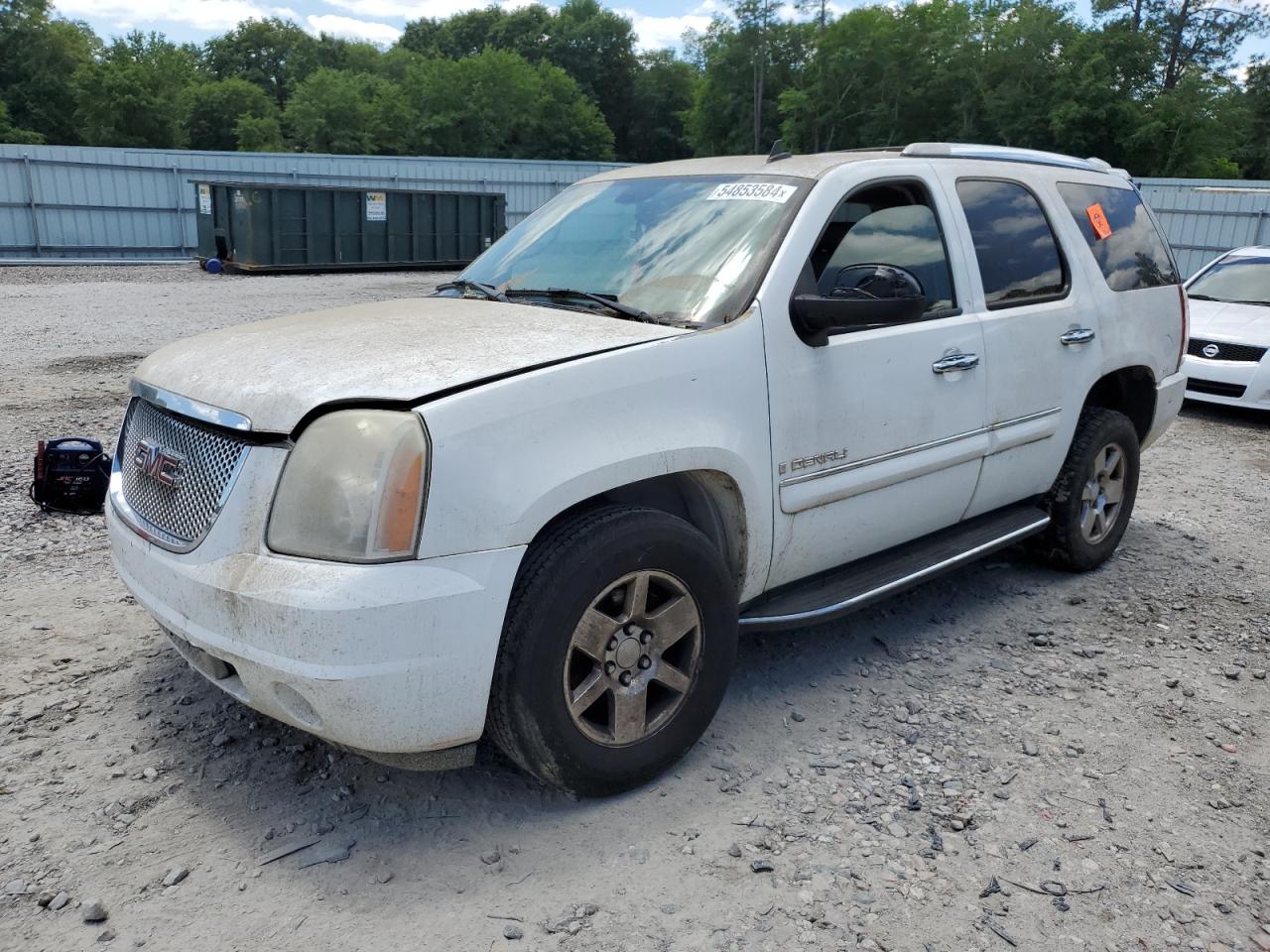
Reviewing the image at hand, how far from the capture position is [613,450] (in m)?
2.78

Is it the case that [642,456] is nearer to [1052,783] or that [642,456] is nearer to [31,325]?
[1052,783]

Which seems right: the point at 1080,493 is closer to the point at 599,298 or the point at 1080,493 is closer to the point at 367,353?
the point at 599,298

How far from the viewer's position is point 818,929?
8.24 ft

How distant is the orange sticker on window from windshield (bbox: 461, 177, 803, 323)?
2007mm

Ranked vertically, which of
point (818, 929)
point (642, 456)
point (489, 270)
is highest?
point (489, 270)

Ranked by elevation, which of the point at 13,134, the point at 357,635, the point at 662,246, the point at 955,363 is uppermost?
the point at 13,134

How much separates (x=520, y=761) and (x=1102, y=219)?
3.83m

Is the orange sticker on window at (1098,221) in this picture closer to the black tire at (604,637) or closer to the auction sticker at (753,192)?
the auction sticker at (753,192)

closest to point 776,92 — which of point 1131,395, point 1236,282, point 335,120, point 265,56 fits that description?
point 335,120

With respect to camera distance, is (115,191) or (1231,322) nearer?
(1231,322)

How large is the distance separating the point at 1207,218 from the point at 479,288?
2074 centimetres

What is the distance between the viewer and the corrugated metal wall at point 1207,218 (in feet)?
63.7

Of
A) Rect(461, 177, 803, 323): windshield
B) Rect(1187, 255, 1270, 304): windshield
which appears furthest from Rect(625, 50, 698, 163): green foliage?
Rect(461, 177, 803, 323): windshield

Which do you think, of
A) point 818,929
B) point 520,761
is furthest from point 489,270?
point 818,929
